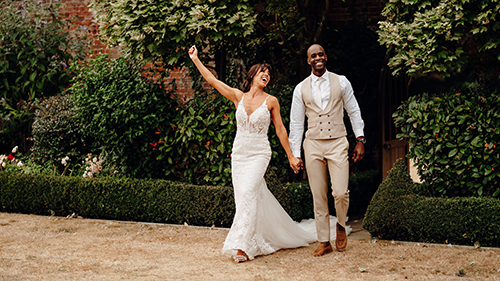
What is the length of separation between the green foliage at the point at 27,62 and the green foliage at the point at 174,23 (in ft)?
12.3

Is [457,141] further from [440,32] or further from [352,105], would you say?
[352,105]

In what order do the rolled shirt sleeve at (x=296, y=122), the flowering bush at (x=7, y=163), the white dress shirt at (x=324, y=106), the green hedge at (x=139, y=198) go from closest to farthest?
the white dress shirt at (x=324, y=106) → the rolled shirt sleeve at (x=296, y=122) → the green hedge at (x=139, y=198) → the flowering bush at (x=7, y=163)

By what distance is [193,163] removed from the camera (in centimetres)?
677

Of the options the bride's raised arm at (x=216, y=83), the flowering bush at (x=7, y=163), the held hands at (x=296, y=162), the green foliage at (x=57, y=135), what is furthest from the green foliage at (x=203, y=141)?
the flowering bush at (x=7, y=163)

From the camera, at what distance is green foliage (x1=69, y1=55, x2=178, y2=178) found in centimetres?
666

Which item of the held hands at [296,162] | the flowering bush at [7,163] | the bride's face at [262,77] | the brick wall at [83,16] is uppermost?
the brick wall at [83,16]

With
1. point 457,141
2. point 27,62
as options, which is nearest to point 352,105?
point 457,141

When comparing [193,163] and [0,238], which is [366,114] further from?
[0,238]

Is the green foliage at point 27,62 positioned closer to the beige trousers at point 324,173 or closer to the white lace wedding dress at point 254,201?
the white lace wedding dress at point 254,201

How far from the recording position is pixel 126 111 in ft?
21.6

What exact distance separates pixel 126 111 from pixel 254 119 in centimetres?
243

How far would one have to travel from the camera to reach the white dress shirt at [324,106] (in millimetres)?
4848

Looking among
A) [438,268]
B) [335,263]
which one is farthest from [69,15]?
[438,268]

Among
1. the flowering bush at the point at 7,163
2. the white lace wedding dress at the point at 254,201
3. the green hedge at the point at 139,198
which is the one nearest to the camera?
the white lace wedding dress at the point at 254,201
